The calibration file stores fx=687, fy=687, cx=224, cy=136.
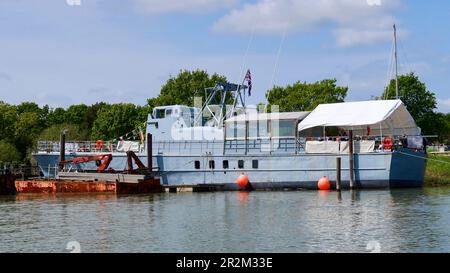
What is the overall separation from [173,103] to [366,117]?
128ft

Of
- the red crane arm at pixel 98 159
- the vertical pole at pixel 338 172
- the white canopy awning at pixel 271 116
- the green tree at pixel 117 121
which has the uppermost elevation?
the green tree at pixel 117 121

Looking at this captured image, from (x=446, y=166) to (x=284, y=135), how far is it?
14.7 m

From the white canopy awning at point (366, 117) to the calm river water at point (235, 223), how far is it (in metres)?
5.21

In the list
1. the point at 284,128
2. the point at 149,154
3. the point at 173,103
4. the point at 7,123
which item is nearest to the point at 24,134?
the point at 7,123

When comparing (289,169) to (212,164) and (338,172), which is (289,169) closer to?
(338,172)

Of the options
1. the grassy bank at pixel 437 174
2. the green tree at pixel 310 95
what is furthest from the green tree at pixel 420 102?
the grassy bank at pixel 437 174

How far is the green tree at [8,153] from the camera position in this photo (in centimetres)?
6000

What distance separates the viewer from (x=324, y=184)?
131 feet

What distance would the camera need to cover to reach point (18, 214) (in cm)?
3008

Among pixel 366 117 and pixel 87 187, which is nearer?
pixel 366 117

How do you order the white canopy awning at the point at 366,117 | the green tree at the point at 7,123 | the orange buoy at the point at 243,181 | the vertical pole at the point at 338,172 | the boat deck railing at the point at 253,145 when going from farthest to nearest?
the green tree at the point at 7,123 → the orange buoy at the point at 243,181 → the boat deck railing at the point at 253,145 → the white canopy awning at the point at 366,117 → the vertical pole at the point at 338,172

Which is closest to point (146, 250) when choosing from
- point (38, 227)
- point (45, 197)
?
point (38, 227)

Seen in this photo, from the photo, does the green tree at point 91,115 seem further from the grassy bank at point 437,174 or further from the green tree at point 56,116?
the grassy bank at point 437,174

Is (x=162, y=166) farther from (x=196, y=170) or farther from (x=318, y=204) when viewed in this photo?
(x=318, y=204)
